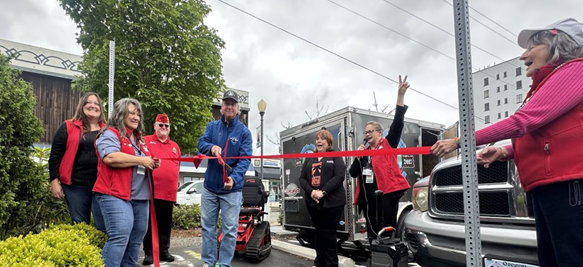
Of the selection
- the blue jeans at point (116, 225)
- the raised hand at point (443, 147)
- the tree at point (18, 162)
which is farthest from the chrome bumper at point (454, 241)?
the tree at point (18, 162)

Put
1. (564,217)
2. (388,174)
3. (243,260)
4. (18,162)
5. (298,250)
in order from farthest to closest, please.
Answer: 1. (298,250)
2. (243,260)
3. (388,174)
4. (18,162)
5. (564,217)

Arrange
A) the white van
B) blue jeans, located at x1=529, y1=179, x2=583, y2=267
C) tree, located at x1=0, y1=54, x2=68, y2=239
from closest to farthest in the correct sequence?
blue jeans, located at x1=529, y1=179, x2=583, y2=267, tree, located at x1=0, y1=54, x2=68, y2=239, the white van

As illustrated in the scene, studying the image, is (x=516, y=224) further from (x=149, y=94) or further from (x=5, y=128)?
(x=149, y=94)

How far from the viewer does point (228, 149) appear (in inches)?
142

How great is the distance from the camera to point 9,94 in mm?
2807

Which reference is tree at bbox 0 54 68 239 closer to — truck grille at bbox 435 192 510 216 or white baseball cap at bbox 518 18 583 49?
truck grille at bbox 435 192 510 216

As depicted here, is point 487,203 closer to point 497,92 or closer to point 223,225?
point 223,225

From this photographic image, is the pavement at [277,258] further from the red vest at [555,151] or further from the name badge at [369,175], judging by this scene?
the red vest at [555,151]

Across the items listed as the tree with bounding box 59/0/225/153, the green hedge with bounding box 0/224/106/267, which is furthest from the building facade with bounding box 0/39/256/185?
the green hedge with bounding box 0/224/106/267

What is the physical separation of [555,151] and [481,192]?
1.15 metres

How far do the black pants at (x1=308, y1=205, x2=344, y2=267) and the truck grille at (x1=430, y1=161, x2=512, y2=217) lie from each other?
134 cm

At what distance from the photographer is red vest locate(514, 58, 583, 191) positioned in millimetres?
1498

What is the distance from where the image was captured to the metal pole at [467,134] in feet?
5.02

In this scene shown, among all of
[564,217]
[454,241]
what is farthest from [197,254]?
[564,217]
